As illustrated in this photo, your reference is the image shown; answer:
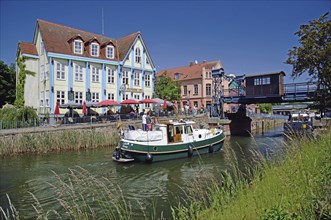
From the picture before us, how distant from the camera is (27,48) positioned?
102 ft

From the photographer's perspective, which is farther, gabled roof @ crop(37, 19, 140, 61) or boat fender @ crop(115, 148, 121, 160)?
gabled roof @ crop(37, 19, 140, 61)

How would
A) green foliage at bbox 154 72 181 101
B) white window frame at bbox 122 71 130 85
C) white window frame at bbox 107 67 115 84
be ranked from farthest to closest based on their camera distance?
1. green foliage at bbox 154 72 181 101
2. white window frame at bbox 122 71 130 85
3. white window frame at bbox 107 67 115 84

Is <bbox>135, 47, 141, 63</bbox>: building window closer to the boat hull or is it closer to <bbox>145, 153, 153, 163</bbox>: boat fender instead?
the boat hull

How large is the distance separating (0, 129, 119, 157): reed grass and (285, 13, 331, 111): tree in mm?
17471

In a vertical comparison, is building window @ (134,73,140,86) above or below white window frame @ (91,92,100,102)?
above

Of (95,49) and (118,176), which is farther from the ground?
(95,49)

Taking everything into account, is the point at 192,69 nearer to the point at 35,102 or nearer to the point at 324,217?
the point at 35,102

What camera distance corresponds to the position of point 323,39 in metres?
16.7

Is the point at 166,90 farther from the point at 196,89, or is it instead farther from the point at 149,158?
the point at 149,158

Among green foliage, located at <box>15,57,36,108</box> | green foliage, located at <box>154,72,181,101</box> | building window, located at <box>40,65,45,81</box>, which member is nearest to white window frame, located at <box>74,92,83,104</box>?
building window, located at <box>40,65,45,81</box>

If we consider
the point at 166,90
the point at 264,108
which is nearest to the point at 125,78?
the point at 166,90

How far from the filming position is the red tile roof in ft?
99.6

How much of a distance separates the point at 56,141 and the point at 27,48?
1550cm

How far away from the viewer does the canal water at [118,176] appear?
9586 millimetres
